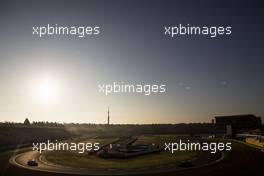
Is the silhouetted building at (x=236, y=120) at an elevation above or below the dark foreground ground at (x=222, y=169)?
above

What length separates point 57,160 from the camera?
62250mm

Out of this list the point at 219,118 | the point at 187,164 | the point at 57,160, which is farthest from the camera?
the point at 219,118

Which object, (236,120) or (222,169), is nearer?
(222,169)

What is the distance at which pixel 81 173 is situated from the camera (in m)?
47.7

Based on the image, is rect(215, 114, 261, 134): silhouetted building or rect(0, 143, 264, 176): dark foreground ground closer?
rect(0, 143, 264, 176): dark foreground ground

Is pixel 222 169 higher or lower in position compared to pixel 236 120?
lower

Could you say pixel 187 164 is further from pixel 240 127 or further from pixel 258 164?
pixel 240 127

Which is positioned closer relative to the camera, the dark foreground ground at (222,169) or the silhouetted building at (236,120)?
the dark foreground ground at (222,169)

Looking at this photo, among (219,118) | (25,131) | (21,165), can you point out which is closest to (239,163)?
(21,165)

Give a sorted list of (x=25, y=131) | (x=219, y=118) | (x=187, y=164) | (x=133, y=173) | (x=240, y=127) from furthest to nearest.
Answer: (x=219, y=118), (x=25, y=131), (x=240, y=127), (x=187, y=164), (x=133, y=173)

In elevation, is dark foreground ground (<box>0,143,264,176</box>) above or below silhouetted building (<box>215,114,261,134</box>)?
below

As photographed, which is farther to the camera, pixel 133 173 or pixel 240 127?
pixel 240 127

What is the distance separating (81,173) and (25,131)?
3563 inches

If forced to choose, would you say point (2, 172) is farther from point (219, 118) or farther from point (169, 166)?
point (219, 118)
